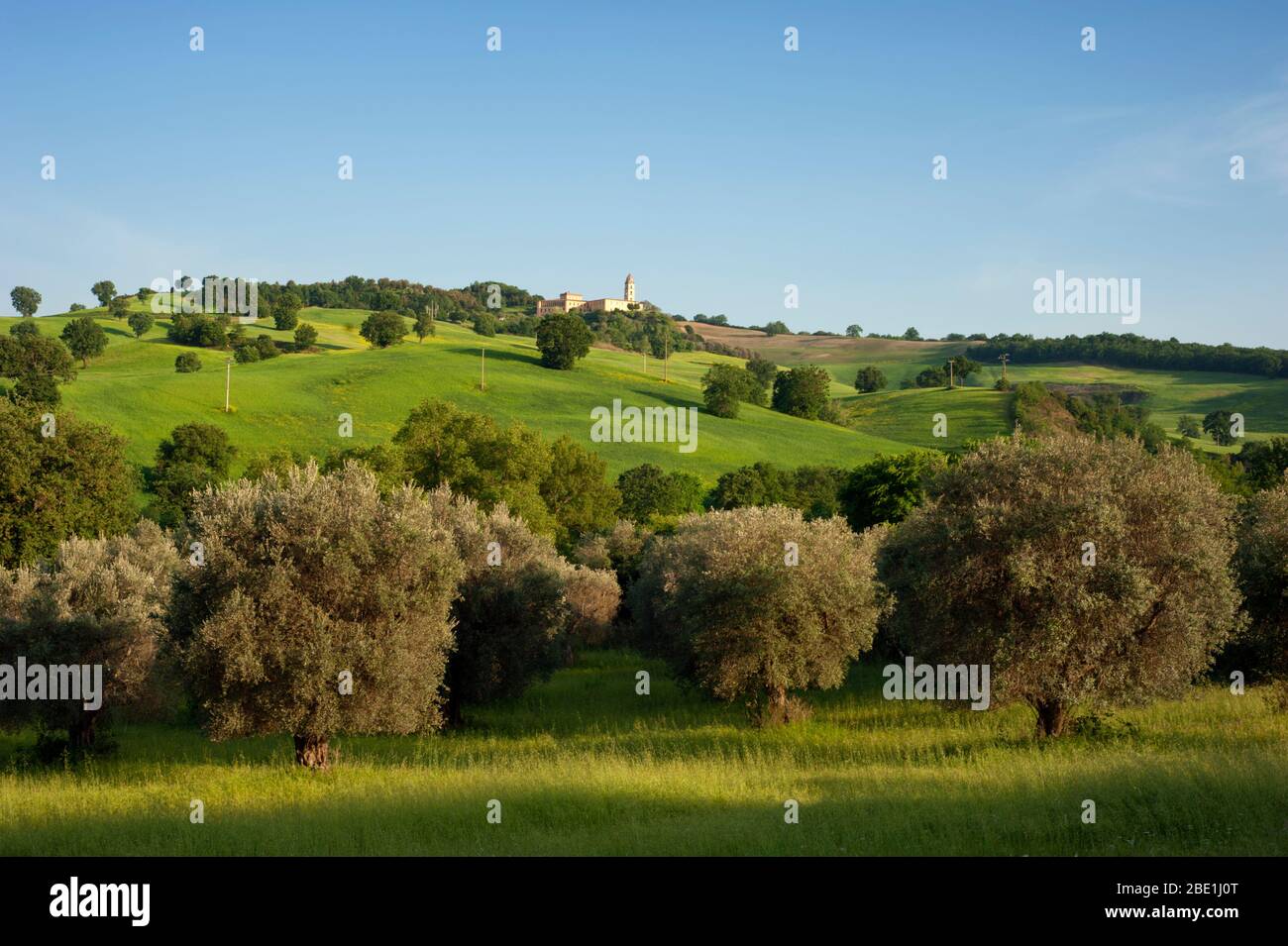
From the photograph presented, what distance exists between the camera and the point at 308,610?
81.5 feet

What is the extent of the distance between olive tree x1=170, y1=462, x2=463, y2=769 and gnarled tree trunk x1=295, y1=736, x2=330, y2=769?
0.12 feet

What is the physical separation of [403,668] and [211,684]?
4632 millimetres

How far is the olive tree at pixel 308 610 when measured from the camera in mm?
24547

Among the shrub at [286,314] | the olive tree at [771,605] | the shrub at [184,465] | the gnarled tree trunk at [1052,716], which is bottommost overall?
the gnarled tree trunk at [1052,716]

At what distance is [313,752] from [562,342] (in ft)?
450

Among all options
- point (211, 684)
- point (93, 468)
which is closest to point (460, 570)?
point (211, 684)

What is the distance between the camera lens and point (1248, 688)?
3462cm

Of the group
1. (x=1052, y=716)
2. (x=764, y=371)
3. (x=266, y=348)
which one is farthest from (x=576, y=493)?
(x=764, y=371)

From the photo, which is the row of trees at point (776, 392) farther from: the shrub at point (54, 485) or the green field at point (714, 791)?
the green field at point (714, 791)

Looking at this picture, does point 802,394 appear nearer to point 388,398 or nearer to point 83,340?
point 388,398

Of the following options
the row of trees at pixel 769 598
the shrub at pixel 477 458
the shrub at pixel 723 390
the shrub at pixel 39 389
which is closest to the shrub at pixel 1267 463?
the row of trees at pixel 769 598

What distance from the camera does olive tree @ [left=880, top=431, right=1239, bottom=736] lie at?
83.5 feet

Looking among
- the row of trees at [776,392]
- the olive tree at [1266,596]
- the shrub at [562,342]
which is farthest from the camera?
the shrub at [562,342]

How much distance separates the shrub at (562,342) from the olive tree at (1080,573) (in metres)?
137
